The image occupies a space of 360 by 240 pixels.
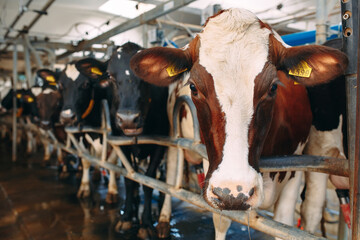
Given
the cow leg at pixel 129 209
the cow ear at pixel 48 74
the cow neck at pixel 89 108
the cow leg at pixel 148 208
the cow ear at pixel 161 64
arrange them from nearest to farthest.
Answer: the cow ear at pixel 161 64 < the cow leg at pixel 148 208 < the cow leg at pixel 129 209 < the cow neck at pixel 89 108 < the cow ear at pixel 48 74

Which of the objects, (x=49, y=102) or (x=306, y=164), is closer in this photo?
(x=306, y=164)

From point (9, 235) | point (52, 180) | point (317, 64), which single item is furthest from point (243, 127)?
point (52, 180)

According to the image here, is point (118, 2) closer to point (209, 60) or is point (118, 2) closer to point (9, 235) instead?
point (209, 60)

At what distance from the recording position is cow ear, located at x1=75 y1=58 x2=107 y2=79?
10.6 feet

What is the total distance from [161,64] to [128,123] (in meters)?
0.92

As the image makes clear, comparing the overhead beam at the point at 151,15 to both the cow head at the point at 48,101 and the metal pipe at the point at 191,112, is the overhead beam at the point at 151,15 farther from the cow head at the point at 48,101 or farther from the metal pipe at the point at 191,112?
the cow head at the point at 48,101

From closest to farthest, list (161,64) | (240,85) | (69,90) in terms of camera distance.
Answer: (240,85) < (161,64) < (69,90)

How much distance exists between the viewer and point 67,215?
3600 millimetres

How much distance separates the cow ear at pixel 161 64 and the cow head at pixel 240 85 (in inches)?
4.4

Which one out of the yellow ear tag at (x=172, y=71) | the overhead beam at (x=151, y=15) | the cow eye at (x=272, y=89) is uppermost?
the overhead beam at (x=151, y=15)

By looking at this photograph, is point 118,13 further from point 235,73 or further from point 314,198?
point 314,198

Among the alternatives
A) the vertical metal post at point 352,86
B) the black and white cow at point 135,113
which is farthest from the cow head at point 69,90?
the vertical metal post at point 352,86

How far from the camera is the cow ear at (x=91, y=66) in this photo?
325cm

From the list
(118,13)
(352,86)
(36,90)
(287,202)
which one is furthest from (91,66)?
(36,90)
